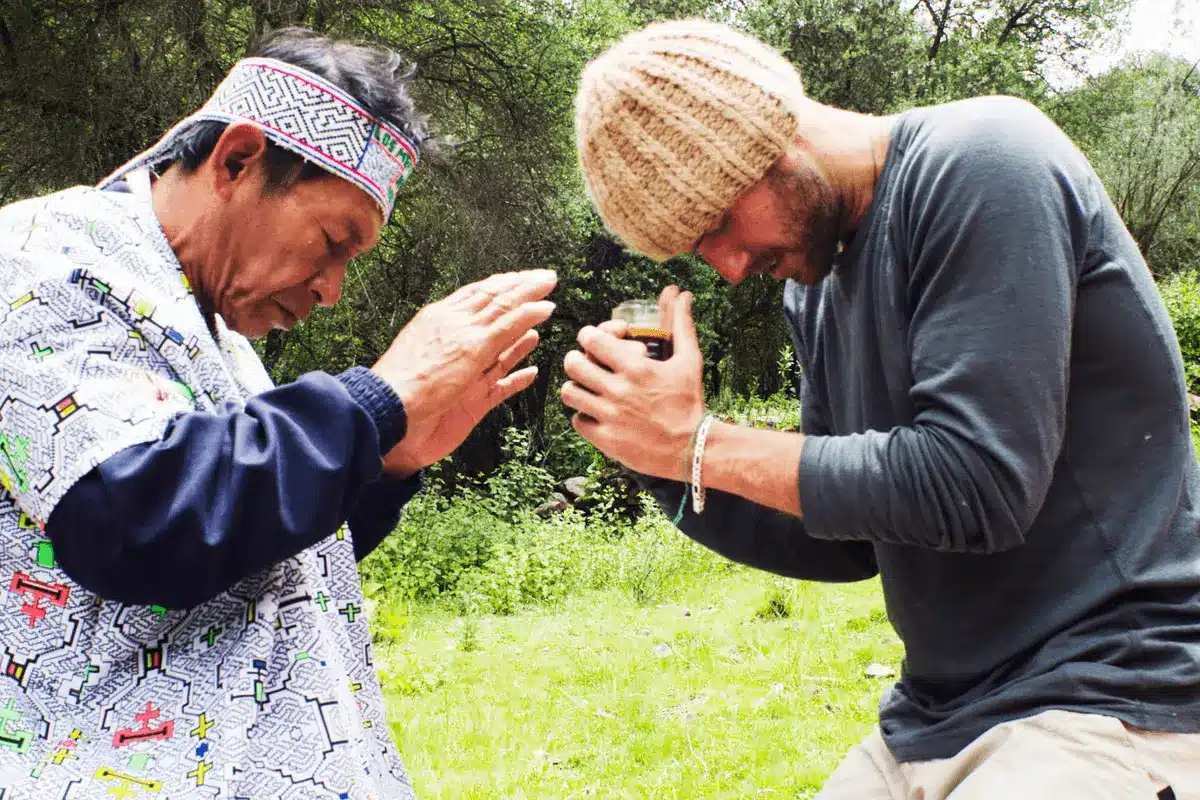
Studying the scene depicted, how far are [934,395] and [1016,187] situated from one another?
1.24ft

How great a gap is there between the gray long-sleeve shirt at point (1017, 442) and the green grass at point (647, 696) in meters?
2.49

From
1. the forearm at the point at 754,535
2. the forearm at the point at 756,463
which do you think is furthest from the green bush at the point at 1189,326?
the forearm at the point at 756,463

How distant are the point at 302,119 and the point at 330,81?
116mm

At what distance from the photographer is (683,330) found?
6.58 feet

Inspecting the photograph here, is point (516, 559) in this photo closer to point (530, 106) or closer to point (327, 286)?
point (530, 106)

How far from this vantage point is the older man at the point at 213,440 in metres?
1.56

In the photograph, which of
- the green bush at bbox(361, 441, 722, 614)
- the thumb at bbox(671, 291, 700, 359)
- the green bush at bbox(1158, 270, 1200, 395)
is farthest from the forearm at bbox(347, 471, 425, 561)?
the green bush at bbox(1158, 270, 1200, 395)

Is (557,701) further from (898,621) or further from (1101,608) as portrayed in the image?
(1101,608)

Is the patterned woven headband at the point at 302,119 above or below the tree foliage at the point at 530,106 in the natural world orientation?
above

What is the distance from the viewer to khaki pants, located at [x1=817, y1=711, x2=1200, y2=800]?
67.9 inches

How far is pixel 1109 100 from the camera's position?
76.9 feet

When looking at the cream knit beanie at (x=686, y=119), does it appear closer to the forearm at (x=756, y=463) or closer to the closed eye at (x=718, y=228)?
the closed eye at (x=718, y=228)

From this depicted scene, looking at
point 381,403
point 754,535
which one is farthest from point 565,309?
point 381,403

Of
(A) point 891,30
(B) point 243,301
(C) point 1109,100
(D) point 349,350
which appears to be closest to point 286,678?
(B) point 243,301
